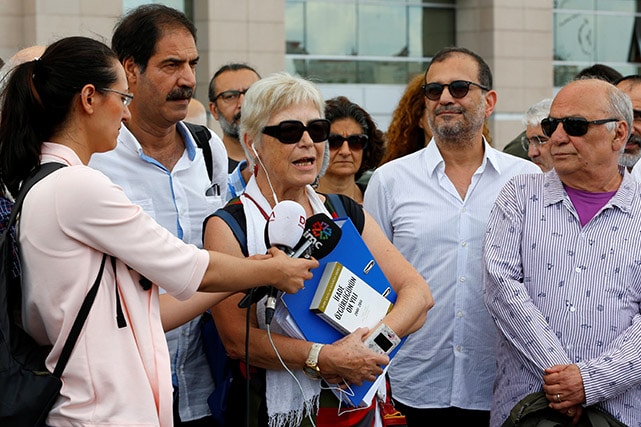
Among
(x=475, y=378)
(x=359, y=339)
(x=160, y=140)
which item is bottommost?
(x=475, y=378)

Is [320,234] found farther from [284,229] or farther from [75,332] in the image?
[75,332]

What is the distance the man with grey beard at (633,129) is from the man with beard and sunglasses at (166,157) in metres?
3.38

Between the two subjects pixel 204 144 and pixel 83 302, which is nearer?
pixel 83 302

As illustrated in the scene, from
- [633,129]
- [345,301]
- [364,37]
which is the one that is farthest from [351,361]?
[364,37]

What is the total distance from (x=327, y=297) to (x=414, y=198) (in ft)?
5.15

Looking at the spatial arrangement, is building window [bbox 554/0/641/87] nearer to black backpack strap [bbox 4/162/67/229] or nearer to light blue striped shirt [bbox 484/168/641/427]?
light blue striped shirt [bbox 484/168/641/427]

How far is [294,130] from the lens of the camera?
14.6 feet

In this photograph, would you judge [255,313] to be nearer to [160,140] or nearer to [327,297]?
[327,297]

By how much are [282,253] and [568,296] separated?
1702 mm

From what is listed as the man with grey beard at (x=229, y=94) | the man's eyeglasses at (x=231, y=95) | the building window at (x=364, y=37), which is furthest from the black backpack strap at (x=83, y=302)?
the building window at (x=364, y=37)

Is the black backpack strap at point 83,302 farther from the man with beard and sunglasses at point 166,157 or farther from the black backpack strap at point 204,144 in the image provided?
the black backpack strap at point 204,144

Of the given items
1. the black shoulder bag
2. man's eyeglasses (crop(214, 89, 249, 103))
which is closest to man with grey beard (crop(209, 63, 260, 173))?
man's eyeglasses (crop(214, 89, 249, 103))

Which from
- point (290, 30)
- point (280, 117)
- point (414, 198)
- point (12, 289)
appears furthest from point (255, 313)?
point (290, 30)

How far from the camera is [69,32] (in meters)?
16.5
